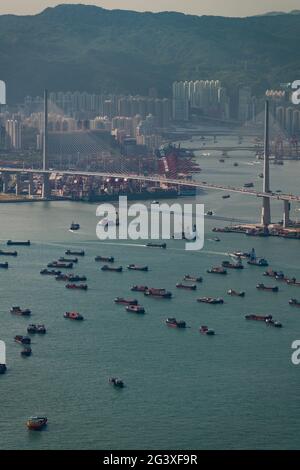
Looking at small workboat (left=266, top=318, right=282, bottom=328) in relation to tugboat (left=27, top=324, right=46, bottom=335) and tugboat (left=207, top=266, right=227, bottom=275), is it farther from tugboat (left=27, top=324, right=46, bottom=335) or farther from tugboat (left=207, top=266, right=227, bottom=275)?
tugboat (left=207, top=266, right=227, bottom=275)

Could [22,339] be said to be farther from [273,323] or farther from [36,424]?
[36,424]

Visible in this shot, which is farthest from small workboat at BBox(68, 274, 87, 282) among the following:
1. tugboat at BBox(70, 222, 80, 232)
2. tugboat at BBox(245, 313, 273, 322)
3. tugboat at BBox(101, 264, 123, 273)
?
tugboat at BBox(70, 222, 80, 232)

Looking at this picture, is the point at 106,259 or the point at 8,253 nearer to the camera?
the point at 106,259

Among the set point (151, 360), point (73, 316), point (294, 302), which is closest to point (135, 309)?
point (73, 316)

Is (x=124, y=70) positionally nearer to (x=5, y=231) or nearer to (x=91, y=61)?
(x=91, y=61)

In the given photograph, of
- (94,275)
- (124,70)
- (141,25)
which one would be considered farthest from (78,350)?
(141,25)

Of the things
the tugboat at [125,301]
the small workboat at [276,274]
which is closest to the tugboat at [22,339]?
the tugboat at [125,301]
